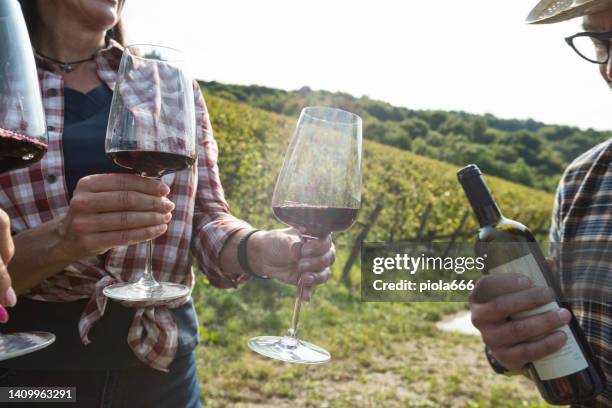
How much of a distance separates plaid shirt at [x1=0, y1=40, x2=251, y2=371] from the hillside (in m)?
9.92

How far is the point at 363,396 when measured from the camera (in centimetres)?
541

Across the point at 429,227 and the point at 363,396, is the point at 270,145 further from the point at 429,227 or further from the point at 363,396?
the point at 363,396

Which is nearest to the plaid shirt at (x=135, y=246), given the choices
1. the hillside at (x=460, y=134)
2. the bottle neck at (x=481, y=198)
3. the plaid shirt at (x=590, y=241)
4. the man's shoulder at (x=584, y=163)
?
the bottle neck at (x=481, y=198)

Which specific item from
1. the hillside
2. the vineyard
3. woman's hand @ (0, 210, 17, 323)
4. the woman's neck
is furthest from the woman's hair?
the hillside

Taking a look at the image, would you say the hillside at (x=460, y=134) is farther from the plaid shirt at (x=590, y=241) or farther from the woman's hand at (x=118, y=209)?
Result: the woman's hand at (x=118, y=209)

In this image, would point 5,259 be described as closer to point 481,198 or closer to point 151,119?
point 151,119

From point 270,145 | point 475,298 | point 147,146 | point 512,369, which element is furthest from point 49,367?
point 270,145

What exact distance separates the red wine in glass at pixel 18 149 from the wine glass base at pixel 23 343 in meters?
0.39

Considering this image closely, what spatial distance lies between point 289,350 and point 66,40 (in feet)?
4.02

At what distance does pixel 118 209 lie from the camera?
116 cm

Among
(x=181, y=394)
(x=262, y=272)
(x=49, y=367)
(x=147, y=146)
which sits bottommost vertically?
(x=181, y=394)

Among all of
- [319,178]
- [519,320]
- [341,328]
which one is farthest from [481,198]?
[341,328]

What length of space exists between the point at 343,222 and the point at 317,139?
0.73ft

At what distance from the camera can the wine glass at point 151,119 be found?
1.19m
